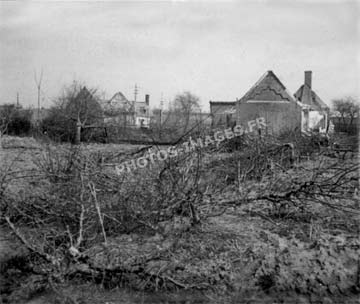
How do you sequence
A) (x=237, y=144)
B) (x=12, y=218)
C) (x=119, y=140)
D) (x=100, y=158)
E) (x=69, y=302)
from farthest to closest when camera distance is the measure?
(x=119, y=140) < (x=237, y=144) < (x=100, y=158) < (x=12, y=218) < (x=69, y=302)

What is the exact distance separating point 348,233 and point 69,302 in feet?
10.4

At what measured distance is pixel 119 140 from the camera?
61.1ft

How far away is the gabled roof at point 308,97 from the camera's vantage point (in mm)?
34250

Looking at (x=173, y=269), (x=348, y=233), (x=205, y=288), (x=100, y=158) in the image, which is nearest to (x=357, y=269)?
(x=348, y=233)

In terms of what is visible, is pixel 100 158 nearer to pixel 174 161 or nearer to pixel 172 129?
pixel 172 129

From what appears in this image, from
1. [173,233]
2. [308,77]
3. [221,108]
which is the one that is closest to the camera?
[173,233]

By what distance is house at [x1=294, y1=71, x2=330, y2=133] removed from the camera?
87.6 feet

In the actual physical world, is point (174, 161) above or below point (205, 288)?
above

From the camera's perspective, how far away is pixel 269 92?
2612cm

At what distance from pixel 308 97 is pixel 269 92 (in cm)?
1031

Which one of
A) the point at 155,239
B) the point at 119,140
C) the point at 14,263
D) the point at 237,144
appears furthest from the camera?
the point at 119,140

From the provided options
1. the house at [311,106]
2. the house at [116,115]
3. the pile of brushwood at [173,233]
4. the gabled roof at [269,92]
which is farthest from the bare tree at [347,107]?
the pile of brushwood at [173,233]

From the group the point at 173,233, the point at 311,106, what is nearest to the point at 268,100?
the point at 311,106

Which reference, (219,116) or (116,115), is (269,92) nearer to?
(116,115)
